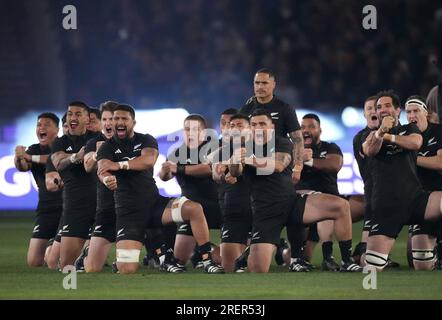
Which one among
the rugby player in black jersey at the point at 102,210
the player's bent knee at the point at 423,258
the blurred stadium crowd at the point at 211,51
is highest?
the blurred stadium crowd at the point at 211,51

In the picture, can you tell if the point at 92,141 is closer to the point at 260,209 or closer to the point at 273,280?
the point at 260,209

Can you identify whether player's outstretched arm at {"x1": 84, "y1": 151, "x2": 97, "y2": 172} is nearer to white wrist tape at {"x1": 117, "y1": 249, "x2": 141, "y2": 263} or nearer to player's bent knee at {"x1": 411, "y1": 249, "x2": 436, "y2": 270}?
white wrist tape at {"x1": 117, "y1": 249, "x2": 141, "y2": 263}

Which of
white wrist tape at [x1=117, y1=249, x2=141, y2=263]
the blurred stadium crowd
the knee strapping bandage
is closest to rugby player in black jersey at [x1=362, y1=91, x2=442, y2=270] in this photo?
the knee strapping bandage

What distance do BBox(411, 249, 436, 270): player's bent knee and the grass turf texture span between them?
150 mm

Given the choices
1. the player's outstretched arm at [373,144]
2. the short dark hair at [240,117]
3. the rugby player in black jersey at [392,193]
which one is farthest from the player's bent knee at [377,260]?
the short dark hair at [240,117]

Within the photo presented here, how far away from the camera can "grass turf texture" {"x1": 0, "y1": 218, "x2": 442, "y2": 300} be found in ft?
30.8

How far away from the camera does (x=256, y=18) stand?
77.9 feet

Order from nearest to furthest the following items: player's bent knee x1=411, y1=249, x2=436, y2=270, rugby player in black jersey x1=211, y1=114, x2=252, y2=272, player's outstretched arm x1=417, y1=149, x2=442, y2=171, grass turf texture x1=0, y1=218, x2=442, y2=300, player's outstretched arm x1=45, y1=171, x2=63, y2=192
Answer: grass turf texture x1=0, y1=218, x2=442, y2=300, player's bent knee x1=411, y1=249, x2=436, y2=270, player's outstretched arm x1=417, y1=149, x2=442, y2=171, rugby player in black jersey x1=211, y1=114, x2=252, y2=272, player's outstretched arm x1=45, y1=171, x2=63, y2=192

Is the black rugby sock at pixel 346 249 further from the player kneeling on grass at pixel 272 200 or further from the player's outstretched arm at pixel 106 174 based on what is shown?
the player's outstretched arm at pixel 106 174

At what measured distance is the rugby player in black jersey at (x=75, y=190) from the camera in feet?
41.5

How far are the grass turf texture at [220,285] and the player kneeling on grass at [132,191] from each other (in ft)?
1.05

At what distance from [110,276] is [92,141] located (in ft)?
5.79

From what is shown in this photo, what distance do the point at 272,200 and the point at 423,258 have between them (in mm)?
1587

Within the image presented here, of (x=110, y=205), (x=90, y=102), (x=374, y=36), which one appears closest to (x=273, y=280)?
(x=110, y=205)
